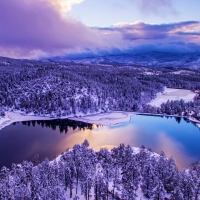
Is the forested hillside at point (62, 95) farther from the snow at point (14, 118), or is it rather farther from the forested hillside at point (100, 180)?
the forested hillside at point (100, 180)

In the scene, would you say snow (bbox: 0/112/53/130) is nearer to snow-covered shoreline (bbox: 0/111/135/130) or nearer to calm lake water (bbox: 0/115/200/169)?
snow-covered shoreline (bbox: 0/111/135/130)

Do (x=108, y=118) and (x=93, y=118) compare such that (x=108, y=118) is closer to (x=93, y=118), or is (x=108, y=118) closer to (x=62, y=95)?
(x=93, y=118)

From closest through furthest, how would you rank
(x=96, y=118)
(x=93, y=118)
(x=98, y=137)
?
(x=98, y=137) < (x=96, y=118) < (x=93, y=118)

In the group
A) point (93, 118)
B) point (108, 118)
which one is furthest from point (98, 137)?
point (93, 118)

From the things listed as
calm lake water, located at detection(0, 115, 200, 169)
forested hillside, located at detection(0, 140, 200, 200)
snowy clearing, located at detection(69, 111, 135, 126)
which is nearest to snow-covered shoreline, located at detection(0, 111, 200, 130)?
snowy clearing, located at detection(69, 111, 135, 126)

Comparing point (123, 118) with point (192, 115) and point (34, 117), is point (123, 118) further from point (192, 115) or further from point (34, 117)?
point (34, 117)

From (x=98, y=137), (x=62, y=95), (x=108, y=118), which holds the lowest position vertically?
(x=98, y=137)
